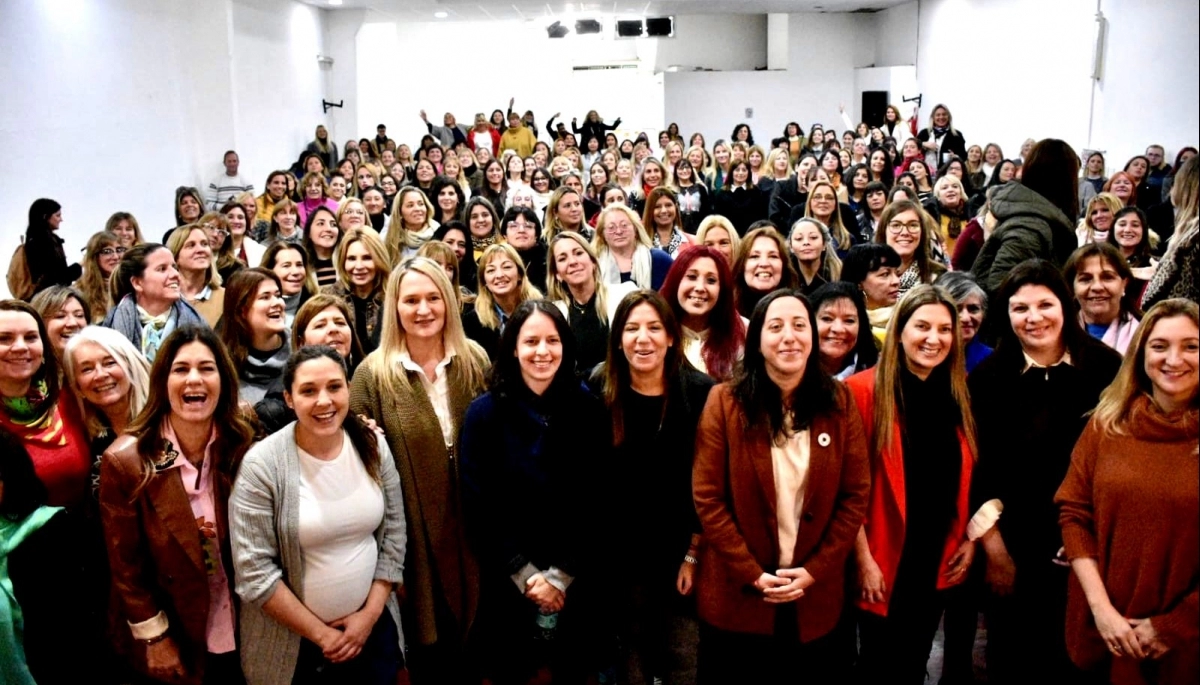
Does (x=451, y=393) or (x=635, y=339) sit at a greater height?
(x=635, y=339)

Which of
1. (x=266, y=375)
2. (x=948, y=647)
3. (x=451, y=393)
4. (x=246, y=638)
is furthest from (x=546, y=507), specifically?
(x=948, y=647)

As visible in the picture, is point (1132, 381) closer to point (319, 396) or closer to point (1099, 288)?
point (1099, 288)

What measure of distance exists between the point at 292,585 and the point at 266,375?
3.56 ft

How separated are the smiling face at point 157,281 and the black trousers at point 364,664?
1977mm

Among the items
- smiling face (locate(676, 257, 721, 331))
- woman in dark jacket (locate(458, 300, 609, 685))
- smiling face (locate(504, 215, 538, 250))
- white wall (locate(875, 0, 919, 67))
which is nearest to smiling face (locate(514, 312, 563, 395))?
woman in dark jacket (locate(458, 300, 609, 685))

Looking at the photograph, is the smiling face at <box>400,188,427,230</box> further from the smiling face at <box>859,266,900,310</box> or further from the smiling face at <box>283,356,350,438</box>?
the smiling face at <box>283,356,350,438</box>

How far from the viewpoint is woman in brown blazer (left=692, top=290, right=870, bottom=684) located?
239 cm

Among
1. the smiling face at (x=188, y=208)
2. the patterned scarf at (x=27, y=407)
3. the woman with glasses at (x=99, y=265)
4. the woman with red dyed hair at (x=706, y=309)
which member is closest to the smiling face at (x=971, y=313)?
the woman with red dyed hair at (x=706, y=309)

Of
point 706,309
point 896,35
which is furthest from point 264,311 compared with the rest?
point 896,35

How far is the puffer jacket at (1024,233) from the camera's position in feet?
11.0

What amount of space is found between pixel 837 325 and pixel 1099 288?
1038 mm

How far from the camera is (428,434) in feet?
8.52

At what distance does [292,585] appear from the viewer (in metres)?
2.29

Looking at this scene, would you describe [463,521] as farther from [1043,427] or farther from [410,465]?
[1043,427]
